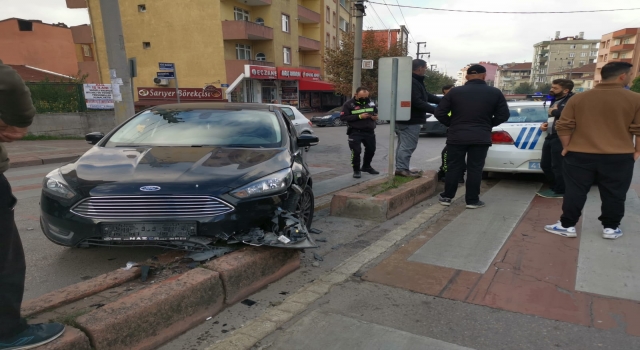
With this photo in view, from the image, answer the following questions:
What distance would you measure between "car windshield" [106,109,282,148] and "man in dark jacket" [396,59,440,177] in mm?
2432

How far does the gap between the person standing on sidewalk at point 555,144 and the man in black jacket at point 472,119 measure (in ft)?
3.61

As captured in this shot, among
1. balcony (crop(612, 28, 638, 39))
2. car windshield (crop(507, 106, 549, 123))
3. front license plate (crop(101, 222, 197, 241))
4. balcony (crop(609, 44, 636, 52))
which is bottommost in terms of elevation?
front license plate (crop(101, 222, 197, 241))

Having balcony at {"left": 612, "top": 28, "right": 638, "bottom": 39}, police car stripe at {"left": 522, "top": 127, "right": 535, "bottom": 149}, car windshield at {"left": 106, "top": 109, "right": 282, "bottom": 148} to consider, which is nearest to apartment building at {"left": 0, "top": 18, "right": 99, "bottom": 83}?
car windshield at {"left": 106, "top": 109, "right": 282, "bottom": 148}

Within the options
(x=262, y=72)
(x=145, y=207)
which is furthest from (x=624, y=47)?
(x=145, y=207)

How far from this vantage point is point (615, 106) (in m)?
3.79

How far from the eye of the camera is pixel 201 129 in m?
4.28

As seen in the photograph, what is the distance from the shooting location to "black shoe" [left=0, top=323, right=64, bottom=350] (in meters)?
1.89

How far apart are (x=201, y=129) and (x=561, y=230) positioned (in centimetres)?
406

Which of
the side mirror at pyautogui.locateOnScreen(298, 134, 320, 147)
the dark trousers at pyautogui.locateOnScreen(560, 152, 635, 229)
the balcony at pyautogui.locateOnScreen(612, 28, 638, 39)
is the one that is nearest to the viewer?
the dark trousers at pyautogui.locateOnScreen(560, 152, 635, 229)

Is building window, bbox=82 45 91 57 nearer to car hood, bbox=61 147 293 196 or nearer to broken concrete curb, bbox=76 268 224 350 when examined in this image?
car hood, bbox=61 147 293 196

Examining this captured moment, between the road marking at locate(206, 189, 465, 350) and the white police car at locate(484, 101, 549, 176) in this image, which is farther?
the white police car at locate(484, 101, 549, 176)

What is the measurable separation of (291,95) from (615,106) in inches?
1197

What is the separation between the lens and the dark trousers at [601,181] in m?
3.86

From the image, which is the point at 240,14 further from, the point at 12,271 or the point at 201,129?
the point at 12,271
